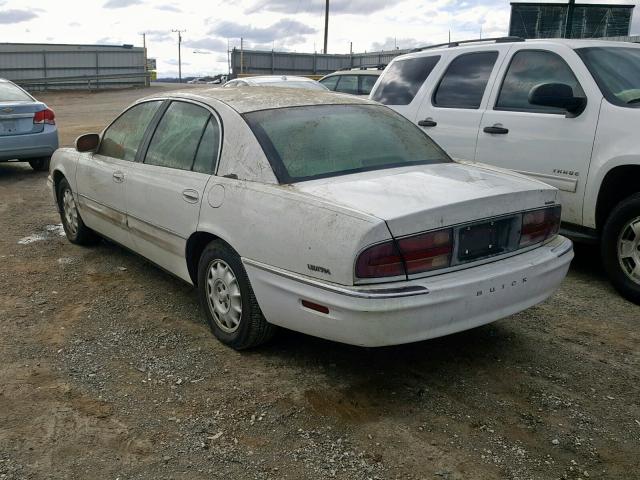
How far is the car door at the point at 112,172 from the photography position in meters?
5.01

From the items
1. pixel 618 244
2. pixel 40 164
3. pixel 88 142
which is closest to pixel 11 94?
pixel 40 164

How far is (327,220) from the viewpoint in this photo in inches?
127

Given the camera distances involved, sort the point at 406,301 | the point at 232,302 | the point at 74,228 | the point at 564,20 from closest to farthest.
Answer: the point at 406,301 → the point at 232,302 → the point at 74,228 → the point at 564,20

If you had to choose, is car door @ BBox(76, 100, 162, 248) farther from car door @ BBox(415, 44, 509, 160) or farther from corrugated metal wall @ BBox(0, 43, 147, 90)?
corrugated metal wall @ BBox(0, 43, 147, 90)

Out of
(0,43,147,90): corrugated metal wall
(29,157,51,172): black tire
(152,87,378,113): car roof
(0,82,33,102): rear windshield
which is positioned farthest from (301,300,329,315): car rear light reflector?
(0,43,147,90): corrugated metal wall

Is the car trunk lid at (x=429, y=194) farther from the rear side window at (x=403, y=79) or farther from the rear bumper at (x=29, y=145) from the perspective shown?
the rear bumper at (x=29, y=145)

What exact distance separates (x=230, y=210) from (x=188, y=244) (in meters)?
0.56

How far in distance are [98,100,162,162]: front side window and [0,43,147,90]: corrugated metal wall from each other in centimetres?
3036

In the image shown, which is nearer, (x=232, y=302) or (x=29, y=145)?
(x=232, y=302)

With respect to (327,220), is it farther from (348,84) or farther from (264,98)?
(348,84)

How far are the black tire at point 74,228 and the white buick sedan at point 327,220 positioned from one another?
51.7 inches

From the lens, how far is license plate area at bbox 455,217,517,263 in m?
3.37

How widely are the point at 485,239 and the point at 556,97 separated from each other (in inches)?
81.1

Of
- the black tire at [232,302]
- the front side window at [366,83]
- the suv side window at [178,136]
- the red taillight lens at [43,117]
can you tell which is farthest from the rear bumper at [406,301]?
the front side window at [366,83]
